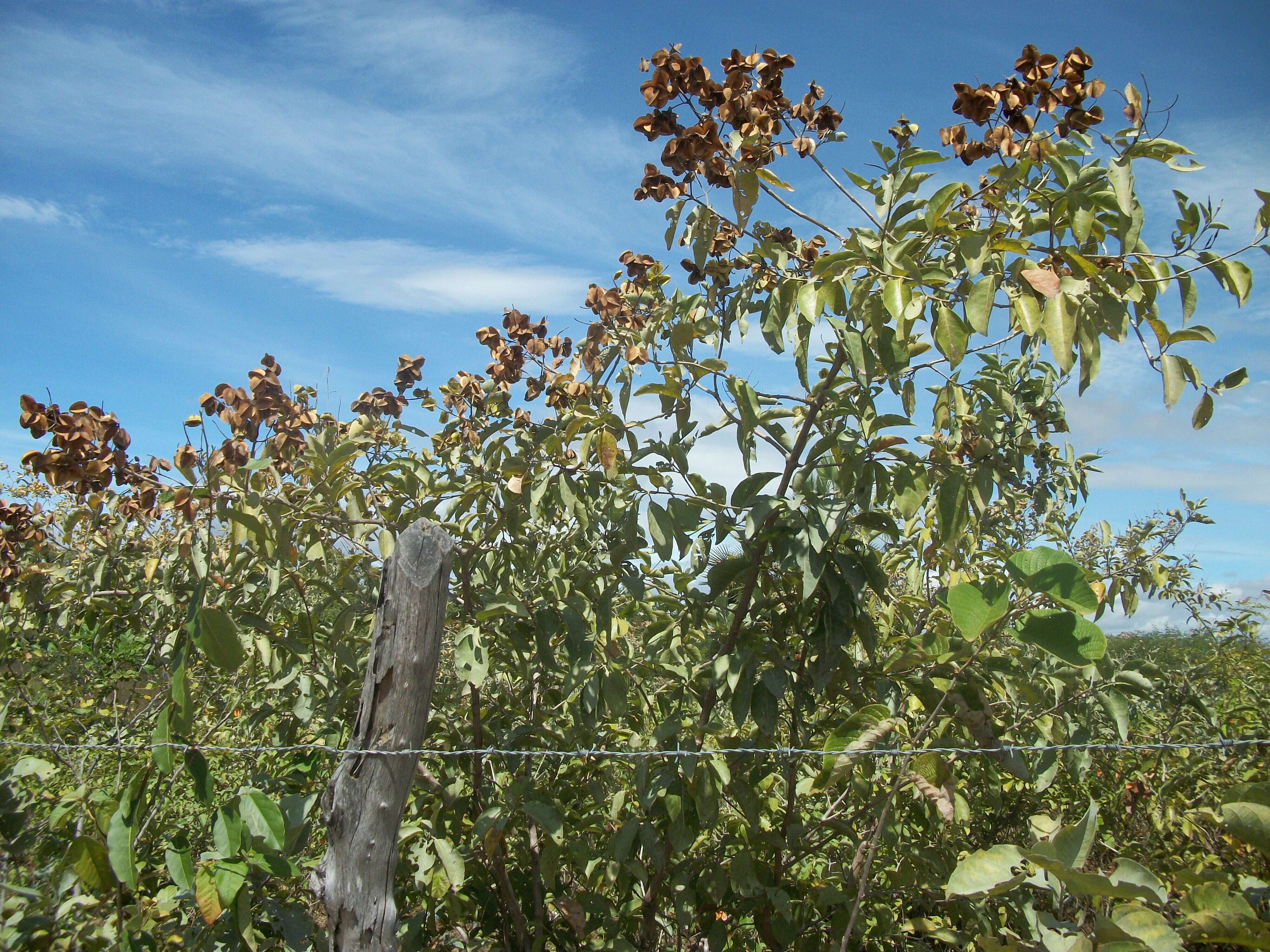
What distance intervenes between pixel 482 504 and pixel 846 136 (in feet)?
4.51

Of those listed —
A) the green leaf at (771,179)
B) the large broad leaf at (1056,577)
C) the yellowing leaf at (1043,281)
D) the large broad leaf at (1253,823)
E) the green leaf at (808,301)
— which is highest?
the green leaf at (771,179)

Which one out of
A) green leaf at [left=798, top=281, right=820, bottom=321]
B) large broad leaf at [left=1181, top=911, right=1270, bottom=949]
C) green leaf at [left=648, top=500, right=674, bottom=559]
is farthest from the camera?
green leaf at [left=648, top=500, right=674, bottom=559]

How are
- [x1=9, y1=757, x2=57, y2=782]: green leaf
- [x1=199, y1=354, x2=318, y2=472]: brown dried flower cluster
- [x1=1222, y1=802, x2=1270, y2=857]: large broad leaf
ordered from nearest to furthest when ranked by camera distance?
[x1=1222, y1=802, x2=1270, y2=857]: large broad leaf < [x1=9, y1=757, x2=57, y2=782]: green leaf < [x1=199, y1=354, x2=318, y2=472]: brown dried flower cluster

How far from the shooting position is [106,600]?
2766 millimetres

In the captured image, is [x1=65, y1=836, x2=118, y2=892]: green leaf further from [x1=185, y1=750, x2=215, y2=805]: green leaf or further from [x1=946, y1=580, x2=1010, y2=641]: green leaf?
[x1=946, y1=580, x2=1010, y2=641]: green leaf

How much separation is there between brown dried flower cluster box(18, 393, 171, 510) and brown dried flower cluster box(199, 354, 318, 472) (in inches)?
12.4

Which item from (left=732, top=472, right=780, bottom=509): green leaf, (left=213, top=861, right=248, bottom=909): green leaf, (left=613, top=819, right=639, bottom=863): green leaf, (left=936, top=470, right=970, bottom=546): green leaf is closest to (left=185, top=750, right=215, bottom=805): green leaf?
(left=213, top=861, right=248, bottom=909): green leaf

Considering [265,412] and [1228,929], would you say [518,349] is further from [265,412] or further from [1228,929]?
[1228,929]

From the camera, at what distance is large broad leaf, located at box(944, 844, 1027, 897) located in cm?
125

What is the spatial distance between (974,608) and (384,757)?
1.21m

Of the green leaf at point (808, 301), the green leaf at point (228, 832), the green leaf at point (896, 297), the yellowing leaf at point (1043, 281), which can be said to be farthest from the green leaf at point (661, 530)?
the green leaf at point (228, 832)

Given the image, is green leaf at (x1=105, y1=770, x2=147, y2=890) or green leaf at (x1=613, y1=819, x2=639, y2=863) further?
green leaf at (x1=613, y1=819, x2=639, y2=863)

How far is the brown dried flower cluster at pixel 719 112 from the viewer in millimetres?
1776

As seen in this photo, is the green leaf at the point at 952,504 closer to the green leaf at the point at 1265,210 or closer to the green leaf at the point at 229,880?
the green leaf at the point at 1265,210
